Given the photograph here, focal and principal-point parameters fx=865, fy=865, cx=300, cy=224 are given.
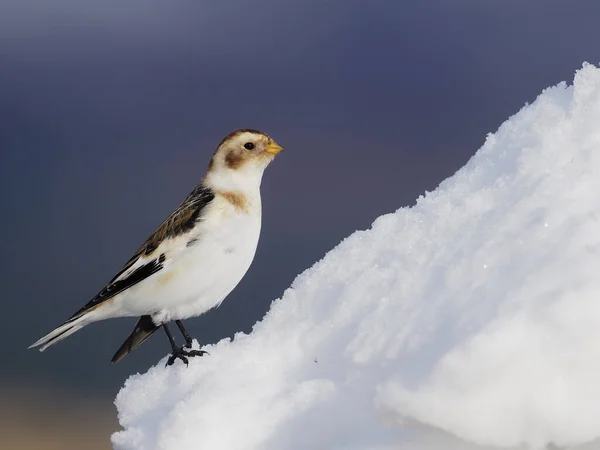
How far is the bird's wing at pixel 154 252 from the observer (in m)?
5.25

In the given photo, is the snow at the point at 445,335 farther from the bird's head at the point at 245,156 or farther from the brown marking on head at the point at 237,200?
the bird's head at the point at 245,156

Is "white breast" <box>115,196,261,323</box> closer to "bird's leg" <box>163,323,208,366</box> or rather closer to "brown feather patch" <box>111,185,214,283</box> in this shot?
"brown feather patch" <box>111,185,214,283</box>

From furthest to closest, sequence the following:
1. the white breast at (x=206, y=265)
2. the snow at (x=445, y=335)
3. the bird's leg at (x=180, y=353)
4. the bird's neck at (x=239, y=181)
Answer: the bird's neck at (x=239, y=181) → the white breast at (x=206, y=265) → the bird's leg at (x=180, y=353) → the snow at (x=445, y=335)

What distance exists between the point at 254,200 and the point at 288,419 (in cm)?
220

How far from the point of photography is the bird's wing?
525cm

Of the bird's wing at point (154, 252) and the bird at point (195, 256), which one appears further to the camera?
the bird's wing at point (154, 252)

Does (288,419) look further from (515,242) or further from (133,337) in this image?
(133,337)

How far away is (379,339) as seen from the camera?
10.6 feet

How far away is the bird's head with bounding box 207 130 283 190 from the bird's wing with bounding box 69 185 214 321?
0.17m

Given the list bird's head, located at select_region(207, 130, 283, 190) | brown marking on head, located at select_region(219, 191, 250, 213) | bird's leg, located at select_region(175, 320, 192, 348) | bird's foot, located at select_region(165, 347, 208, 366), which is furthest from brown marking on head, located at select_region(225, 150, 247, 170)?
bird's foot, located at select_region(165, 347, 208, 366)

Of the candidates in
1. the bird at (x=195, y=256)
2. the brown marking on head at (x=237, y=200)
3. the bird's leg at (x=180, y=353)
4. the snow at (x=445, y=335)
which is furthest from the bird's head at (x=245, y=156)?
the snow at (x=445, y=335)

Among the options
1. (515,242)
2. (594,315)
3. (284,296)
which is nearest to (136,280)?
(284,296)

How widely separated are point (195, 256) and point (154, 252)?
32cm

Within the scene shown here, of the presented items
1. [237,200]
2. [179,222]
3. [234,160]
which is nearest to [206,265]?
[179,222]
